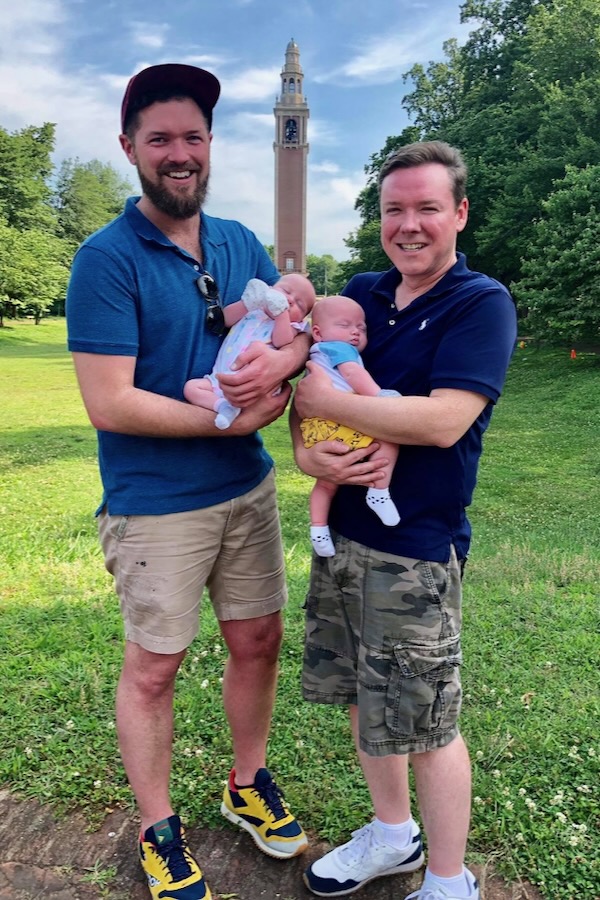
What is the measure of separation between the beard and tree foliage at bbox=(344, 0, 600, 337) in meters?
18.1

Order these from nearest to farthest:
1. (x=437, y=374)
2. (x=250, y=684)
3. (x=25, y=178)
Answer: (x=437, y=374)
(x=250, y=684)
(x=25, y=178)

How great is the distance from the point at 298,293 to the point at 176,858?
1865mm

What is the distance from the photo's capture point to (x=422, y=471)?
1.99 metres

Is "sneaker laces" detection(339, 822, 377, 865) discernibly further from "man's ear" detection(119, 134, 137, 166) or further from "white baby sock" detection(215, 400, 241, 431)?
"man's ear" detection(119, 134, 137, 166)

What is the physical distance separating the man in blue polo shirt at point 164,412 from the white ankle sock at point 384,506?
0.44 metres

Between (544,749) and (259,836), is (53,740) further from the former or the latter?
(544,749)

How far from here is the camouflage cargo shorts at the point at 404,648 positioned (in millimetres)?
1977

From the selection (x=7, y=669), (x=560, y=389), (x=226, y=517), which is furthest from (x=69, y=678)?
(x=560, y=389)

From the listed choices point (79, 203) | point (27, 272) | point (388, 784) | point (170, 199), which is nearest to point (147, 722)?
point (388, 784)

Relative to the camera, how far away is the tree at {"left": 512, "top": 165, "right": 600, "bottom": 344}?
18.2m

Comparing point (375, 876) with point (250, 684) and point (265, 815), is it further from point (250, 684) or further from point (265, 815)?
point (250, 684)

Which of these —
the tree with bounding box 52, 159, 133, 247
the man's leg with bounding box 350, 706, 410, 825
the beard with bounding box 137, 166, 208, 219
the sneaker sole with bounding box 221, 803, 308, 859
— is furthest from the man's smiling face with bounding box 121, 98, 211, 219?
the tree with bounding box 52, 159, 133, 247

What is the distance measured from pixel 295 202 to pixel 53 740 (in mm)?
74809

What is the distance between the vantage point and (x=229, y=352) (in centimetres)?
216
